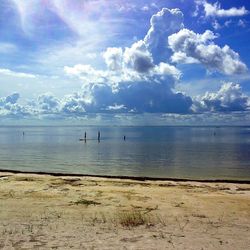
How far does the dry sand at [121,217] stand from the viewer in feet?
36.5

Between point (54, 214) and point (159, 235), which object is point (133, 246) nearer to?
point (159, 235)

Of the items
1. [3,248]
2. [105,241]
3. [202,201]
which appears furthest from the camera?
[202,201]

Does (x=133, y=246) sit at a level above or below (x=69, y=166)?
above

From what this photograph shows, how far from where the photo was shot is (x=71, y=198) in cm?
1794

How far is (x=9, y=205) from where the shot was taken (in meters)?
16.1

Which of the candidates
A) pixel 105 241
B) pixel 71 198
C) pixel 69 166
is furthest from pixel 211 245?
pixel 69 166

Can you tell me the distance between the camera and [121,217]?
1412 cm

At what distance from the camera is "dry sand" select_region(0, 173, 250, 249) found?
11133 mm

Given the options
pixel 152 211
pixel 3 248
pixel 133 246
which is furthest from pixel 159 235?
pixel 3 248

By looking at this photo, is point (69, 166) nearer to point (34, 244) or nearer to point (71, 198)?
point (71, 198)

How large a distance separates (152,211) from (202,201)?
348 centimetres

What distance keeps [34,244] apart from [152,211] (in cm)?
603

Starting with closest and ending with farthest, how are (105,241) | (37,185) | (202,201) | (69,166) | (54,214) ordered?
(105,241) < (54,214) < (202,201) < (37,185) < (69,166)

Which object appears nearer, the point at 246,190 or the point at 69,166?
the point at 246,190
